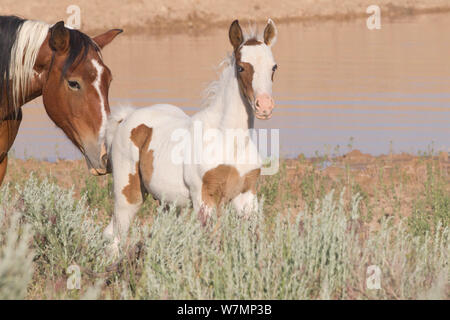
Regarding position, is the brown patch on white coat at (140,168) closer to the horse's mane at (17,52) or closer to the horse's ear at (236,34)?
the horse's ear at (236,34)

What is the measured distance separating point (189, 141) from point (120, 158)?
1037 millimetres

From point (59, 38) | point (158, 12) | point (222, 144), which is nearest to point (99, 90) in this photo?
point (59, 38)

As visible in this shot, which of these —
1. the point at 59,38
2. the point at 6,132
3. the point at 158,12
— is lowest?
the point at 6,132

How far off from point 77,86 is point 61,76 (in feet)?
0.50

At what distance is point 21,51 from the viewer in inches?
250

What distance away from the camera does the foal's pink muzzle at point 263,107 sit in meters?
6.43

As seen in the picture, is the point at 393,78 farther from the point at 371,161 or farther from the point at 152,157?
the point at 152,157

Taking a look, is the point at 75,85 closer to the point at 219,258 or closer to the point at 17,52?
the point at 17,52

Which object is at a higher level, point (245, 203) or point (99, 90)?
point (99, 90)

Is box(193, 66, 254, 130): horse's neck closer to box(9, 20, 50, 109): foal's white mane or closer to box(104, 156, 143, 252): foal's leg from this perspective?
box(104, 156, 143, 252): foal's leg

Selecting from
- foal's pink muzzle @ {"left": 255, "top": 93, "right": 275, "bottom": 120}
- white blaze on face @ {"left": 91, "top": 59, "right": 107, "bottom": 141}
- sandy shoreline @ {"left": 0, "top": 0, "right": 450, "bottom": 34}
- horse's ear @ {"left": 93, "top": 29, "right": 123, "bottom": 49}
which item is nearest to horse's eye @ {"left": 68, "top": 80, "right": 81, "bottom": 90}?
white blaze on face @ {"left": 91, "top": 59, "right": 107, "bottom": 141}

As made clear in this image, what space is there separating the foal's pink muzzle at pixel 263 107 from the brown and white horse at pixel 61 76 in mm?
1161
